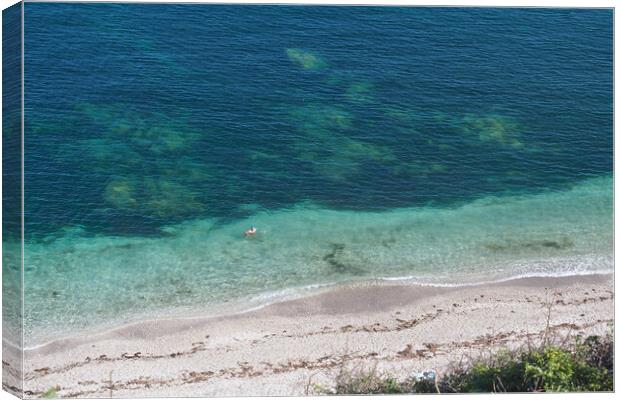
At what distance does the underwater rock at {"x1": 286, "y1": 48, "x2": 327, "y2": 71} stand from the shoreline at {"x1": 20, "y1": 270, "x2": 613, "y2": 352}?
352 inches

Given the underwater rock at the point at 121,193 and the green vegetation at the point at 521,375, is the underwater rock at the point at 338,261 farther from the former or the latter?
the underwater rock at the point at 121,193

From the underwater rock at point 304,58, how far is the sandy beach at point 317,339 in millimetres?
9341

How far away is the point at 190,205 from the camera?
32.4 meters

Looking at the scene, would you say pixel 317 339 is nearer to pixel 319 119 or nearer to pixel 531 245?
pixel 531 245

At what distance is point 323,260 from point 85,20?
12096 mm

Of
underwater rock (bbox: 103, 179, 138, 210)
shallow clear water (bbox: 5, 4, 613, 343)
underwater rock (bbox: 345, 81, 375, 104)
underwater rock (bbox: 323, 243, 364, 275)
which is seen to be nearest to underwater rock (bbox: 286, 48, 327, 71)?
shallow clear water (bbox: 5, 4, 613, 343)

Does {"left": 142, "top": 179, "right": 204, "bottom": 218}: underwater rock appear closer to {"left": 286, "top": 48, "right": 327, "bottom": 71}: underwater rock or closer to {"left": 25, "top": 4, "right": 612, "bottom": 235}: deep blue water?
{"left": 25, "top": 4, "right": 612, "bottom": 235}: deep blue water

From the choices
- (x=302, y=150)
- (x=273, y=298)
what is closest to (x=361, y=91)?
(x=302, y=150)

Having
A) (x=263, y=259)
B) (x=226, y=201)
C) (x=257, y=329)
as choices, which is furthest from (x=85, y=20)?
(x=257, y=329)

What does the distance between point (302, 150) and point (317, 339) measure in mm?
9059

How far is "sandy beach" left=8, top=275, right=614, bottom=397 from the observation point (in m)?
25.5

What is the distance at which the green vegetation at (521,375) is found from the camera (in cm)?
2391

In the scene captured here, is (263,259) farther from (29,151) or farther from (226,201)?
(29,151)

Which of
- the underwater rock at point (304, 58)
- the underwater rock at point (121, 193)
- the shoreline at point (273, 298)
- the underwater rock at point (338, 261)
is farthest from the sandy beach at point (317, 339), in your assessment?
the underwater rock at point (304, 58)
